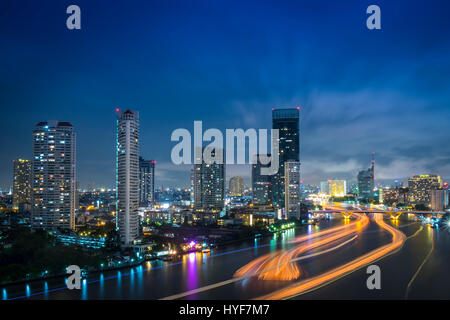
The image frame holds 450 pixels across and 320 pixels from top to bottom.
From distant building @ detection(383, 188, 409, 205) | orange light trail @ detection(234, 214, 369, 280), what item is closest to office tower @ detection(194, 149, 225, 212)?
orange light trail @ detection(234, 214, 369, 280)

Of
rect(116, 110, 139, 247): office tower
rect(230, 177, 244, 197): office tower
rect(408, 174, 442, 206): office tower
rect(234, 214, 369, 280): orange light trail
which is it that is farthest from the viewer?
rect(230, 177, 244, 197): office tower

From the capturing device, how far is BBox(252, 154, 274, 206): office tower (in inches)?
1115

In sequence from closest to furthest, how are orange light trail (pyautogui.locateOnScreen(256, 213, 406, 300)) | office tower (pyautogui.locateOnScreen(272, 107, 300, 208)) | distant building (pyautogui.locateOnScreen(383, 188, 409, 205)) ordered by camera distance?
orange light trail (pyautogui.locateOnScreen(256, 213, 406, 300)) < office tower (pyautogui.locateOnScreen(272, 107, 300, 208)) < distant building (pyautogui.locateOnScreen(383, 188, 409, 205))

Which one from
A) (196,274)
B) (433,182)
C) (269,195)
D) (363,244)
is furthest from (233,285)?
(433,182)

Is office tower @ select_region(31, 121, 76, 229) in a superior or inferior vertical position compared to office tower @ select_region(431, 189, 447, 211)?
superior

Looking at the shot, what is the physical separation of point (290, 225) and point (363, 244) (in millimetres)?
5893

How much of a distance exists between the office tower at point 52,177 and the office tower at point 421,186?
104 ft

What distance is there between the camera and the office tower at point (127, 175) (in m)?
10.5

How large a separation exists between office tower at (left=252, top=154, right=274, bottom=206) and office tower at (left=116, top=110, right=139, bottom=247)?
17729 millimetres

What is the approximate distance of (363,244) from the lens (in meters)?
10.9

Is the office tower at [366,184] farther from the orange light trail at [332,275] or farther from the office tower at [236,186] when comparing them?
the orange light trail at [332,275]

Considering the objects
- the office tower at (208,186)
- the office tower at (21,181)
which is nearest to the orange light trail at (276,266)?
the office tower at (208,186)

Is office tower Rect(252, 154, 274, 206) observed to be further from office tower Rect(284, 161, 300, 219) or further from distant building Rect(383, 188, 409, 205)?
distant building Rect(383, 188, 409, 205)
